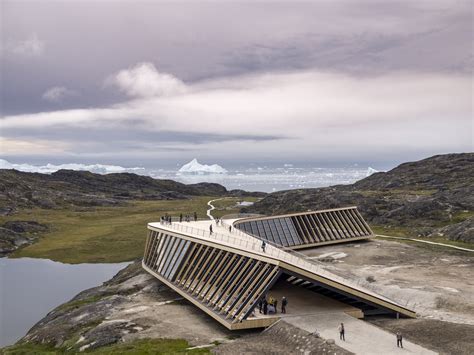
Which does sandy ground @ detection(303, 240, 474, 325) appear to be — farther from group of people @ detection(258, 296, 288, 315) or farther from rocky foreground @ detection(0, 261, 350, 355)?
rocky foreground @ detection(0, 261, 350, 355)

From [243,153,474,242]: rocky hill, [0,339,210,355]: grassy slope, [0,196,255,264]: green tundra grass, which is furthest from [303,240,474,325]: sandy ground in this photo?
[0,196,255,264]: green tundra grass

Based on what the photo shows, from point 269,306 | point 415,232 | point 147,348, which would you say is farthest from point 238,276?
point 415,232

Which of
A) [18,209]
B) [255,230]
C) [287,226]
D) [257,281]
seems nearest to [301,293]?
[257,281]

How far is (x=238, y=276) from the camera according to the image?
40469 millimetres

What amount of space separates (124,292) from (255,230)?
2203 centimetres

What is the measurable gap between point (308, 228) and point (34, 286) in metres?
51.0

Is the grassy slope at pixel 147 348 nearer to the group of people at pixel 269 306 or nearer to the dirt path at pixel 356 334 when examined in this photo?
the group of people at pixel 269 306

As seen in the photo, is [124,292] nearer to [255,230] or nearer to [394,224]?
[255,230]

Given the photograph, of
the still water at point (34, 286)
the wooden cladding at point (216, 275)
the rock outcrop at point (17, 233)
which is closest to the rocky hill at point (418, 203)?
the wooden cladding at point (216, 275)

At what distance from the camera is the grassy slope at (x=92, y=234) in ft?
325

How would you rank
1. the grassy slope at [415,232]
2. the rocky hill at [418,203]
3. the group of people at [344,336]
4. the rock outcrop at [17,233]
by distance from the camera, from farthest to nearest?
the rock outcrop at [17,233]
the rocky hill at [418,203]
the grassy slope at [415,232]
the group of people at [344,336]

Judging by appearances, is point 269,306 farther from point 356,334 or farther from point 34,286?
point 34,286

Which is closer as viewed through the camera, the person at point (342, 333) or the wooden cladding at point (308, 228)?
the person at point (342, 333)

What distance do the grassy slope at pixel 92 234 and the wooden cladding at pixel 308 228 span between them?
133ft
